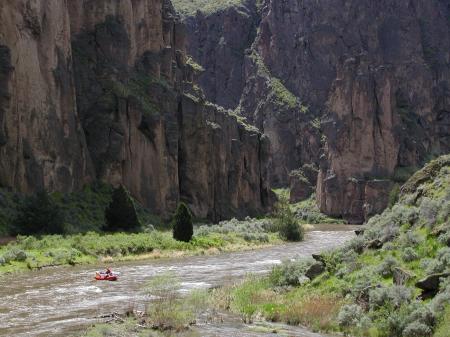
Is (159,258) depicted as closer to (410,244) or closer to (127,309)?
(127,309)

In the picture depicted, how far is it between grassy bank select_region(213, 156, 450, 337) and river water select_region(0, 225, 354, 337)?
205 cm

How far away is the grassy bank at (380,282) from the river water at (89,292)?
6.71 ft

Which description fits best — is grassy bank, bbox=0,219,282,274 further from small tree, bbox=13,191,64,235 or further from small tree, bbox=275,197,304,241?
small tree, bbox=275,197,304,241

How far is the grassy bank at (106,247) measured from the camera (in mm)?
60578

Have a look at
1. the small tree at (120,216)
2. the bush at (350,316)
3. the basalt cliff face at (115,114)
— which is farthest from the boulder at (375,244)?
the basalt cliff face at (115,114)

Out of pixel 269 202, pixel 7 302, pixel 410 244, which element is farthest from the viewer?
pixel 269 202

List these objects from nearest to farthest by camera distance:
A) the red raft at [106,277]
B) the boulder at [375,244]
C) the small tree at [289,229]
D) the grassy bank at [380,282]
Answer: the grassy bank at [380,282]
the boulder at [375,244]
the red raft at [106,277]
the small tree at [289,229]

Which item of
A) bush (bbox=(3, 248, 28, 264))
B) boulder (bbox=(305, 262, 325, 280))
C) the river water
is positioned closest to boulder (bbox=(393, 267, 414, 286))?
the river water

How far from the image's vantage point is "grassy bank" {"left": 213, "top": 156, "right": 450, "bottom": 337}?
28.7m

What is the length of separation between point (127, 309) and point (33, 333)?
649 cm

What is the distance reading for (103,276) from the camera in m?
51.1

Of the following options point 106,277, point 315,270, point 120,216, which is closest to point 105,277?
point 106,277

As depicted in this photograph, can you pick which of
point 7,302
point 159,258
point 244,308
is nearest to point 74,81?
point 159,258

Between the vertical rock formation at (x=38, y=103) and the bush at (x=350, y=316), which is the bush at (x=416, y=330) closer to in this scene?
the bush at (x=350, y=316)
